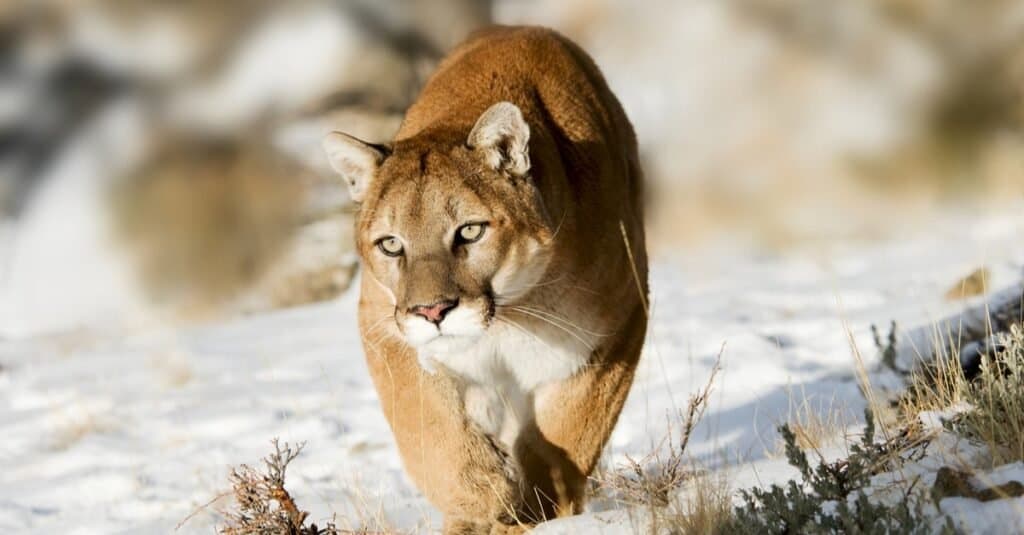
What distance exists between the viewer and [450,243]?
460 cm

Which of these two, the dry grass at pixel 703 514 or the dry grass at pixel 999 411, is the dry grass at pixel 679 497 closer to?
the dry grass at pixel 703 514

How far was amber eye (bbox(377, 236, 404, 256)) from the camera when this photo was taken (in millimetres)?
4695

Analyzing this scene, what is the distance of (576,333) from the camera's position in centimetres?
499

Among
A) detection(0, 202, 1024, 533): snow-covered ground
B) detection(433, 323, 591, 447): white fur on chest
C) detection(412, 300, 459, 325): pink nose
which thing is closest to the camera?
detection(412, 300, 459, 325): pink nose

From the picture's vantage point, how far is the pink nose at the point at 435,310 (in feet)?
14.4

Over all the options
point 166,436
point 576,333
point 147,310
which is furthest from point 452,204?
point 147,310

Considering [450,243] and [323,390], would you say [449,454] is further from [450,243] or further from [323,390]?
[323,390]

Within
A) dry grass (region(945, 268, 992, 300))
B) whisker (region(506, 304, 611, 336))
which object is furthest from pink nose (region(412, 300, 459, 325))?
dry grass (region(945, 268, 992, 300))

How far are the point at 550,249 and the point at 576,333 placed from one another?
1.42ft

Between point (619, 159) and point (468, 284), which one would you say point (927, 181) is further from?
point (468, 284)

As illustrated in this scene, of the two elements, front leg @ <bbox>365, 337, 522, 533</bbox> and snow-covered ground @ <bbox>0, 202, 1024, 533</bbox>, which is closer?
front leg @ <bbox>365, 337, 522, 533</bbox>

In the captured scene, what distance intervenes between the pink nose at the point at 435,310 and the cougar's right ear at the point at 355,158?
89cm

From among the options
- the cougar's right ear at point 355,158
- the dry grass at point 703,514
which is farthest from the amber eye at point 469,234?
the dry grass at point 703,514

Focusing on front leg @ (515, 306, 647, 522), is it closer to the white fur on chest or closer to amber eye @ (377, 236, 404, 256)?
the white fur on chest
